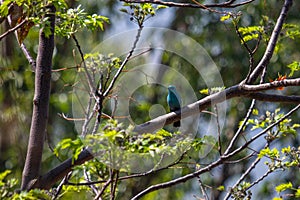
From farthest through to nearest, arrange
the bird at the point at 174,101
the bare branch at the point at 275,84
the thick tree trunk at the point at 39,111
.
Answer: the bird at the point at 174,101
the thick tree trunk at the point at 39,111
the bare branch at the point at 275,84

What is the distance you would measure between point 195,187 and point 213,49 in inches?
73.4

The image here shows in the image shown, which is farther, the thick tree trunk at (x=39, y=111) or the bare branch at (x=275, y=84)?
the thick tree trunk at (x=39, y=111)

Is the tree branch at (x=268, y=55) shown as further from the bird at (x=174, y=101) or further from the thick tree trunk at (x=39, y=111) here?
the bird at (x=174, y=101)

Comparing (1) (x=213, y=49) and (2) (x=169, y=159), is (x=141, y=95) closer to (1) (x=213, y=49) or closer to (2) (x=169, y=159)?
(1) (x=213, y=49)

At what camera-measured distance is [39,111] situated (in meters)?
2.24

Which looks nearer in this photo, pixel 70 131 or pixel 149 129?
pixel 149 129

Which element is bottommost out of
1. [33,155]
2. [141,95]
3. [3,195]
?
[3,195]

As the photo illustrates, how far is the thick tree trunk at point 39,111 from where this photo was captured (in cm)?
216

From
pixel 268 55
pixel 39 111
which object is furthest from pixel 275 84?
pixel 39 111

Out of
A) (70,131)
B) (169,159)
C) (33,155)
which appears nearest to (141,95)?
(70,131)

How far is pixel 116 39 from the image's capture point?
323 centimetres

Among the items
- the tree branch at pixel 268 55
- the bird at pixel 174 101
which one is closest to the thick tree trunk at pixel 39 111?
the tree branch at pixel 268 55

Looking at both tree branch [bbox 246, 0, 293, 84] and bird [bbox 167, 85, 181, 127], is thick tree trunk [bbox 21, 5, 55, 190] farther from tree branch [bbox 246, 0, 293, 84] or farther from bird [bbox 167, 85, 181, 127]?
bird [bbox 167, 85, 181, 127]

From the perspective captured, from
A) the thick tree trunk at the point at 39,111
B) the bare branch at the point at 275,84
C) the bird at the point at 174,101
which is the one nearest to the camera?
the bare branch at the point at 275,84
